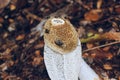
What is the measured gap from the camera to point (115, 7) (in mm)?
2104

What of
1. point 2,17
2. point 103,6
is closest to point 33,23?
point 2,17

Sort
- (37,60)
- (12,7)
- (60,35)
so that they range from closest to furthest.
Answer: (60,35), (37,60), (12,7)

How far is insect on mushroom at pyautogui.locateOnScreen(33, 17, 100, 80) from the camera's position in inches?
45.6

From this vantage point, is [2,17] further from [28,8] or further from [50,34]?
[50,34]

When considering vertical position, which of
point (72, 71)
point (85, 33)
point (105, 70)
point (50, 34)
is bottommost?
point (105, 70)

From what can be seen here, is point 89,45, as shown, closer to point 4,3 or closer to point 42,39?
point 42,39

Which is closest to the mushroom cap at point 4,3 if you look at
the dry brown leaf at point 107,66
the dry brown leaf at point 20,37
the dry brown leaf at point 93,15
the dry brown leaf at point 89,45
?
the dry brown leaf at point 20,37

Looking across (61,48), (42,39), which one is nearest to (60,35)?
(61,48)

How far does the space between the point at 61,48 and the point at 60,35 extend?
5 cm

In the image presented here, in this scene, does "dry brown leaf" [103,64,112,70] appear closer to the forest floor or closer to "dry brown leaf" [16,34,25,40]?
the forest floor

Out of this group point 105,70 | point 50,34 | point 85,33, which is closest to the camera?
point 50,34

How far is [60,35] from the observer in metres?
1.17

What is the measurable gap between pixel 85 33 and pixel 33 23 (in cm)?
36

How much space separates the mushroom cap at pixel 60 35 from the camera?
1152mm
